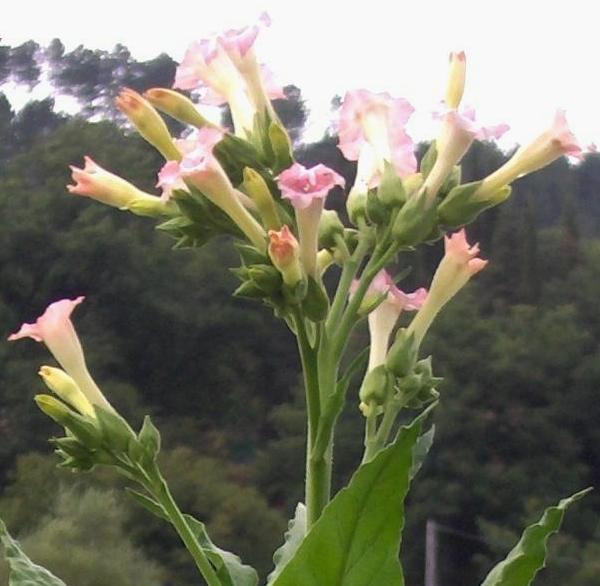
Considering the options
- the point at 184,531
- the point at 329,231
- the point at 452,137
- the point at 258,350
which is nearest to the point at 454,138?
the point at 452,137

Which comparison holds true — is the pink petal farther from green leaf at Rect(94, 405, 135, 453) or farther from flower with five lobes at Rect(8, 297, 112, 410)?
green leaf at Rect(94, 405, 135, 453)

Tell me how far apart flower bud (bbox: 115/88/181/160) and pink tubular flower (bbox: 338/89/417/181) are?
0.41 feet

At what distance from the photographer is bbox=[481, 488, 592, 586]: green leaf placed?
88 centimetres

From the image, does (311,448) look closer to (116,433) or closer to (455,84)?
(116,433)

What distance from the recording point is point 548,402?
16.7m

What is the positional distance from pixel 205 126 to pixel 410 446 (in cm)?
29

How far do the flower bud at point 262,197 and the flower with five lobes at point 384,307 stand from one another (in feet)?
0.32

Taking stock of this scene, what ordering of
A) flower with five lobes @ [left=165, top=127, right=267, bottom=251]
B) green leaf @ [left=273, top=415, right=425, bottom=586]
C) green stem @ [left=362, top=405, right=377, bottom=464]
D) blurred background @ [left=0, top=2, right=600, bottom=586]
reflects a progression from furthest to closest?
blurred background @ [left=0, top=2, right=600, bottom=586] → green stem @ [left=362, top=405, right=377, bottom=464] → flower with five lobes @ [left=165, top=127, right=267, bottom=251] → green leaf @ [left=273, top=415, right=425, bottom=586]

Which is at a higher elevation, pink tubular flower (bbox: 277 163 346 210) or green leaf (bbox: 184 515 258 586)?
pink tubular flower (bbox: 277 163 346 210)

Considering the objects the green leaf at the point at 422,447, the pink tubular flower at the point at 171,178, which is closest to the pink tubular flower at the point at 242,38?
the pink tubular flower at the point at 171,178

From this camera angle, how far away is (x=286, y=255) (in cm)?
85

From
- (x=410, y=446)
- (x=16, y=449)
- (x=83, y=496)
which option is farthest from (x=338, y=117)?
(x=16, y=449)

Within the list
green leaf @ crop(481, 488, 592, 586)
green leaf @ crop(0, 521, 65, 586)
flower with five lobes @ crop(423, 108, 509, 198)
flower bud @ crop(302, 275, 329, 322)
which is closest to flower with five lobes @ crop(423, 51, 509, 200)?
flower with five lobes @ crop(423, 108, 509, 198)

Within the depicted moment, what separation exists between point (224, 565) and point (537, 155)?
360mm
